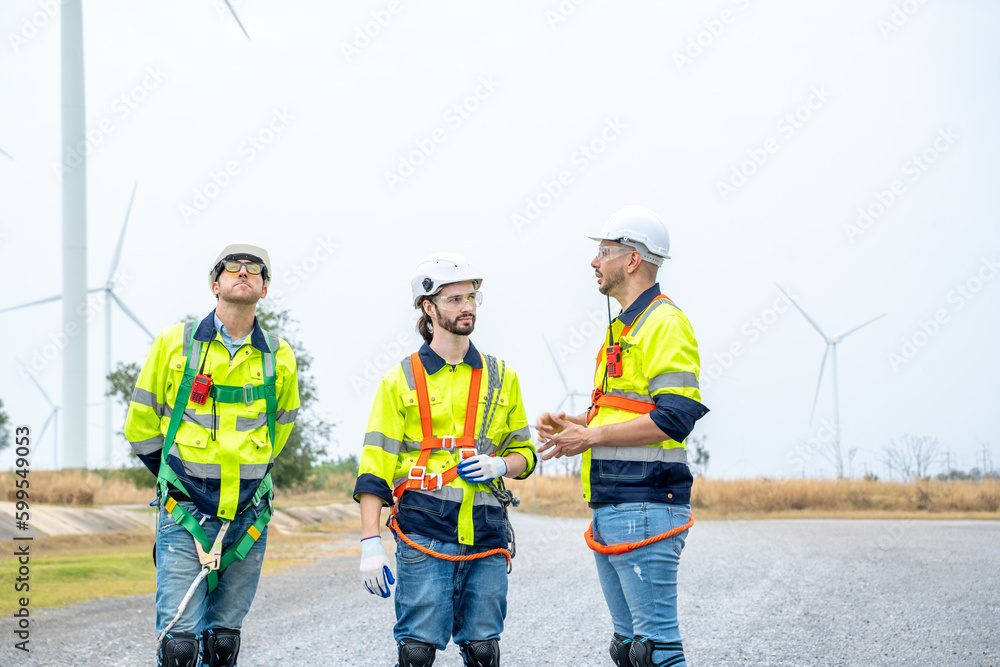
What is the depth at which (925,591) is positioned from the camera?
42.3 ft

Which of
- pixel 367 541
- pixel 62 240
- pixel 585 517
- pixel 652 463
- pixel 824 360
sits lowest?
pixel 585 517

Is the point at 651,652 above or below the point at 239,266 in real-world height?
below

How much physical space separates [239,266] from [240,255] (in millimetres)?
73

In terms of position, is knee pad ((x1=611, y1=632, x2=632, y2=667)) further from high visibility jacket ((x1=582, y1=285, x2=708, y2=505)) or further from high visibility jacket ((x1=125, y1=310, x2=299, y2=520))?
high visibility jacket ((x1=125, y1=310, x2=299, y2=520))

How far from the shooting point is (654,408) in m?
4.61

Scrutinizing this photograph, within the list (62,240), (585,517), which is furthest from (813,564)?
(62,240)

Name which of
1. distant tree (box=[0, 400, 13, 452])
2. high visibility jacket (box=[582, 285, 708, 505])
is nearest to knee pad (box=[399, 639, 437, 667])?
high visibility jacket (box=[582, 285, 708, 505])

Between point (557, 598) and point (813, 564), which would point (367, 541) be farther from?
point (813, 564)

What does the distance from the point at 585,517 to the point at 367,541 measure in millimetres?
34500

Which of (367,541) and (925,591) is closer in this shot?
(367,541)

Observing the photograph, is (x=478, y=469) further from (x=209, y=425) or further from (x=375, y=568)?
(x=209, y=425)

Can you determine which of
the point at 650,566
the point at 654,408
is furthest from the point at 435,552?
the point at 654,408

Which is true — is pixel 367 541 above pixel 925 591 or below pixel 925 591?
above

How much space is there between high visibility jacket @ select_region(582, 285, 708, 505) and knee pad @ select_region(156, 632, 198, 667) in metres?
2.16
